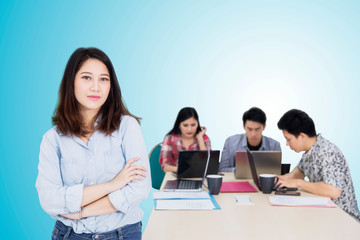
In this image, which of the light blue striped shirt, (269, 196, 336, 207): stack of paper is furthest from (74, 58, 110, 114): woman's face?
(269, 196, 336, 207): stack of paper

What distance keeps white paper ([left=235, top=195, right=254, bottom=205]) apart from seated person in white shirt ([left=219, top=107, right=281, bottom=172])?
104 cm

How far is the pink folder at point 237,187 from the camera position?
2268 mm

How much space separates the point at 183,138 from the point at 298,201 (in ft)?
5.39

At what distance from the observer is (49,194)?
127 cm

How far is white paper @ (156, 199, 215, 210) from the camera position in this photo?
1873 mm

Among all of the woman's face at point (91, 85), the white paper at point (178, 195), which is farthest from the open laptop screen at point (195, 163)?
the woman's face at point (91, 85)

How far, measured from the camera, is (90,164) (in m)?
1.31

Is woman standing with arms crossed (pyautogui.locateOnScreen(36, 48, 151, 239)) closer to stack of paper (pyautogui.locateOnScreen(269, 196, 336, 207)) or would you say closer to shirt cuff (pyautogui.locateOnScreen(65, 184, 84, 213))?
shirt cuff (pyautogui.locateOnScreen(65, 184, 84, 213))

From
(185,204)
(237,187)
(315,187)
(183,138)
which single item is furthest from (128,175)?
(183,138)

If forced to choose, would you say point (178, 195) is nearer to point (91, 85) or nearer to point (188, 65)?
point (91, 85)

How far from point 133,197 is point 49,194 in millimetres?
315

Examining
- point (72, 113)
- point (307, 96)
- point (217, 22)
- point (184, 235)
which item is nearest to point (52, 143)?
point (72, 113)

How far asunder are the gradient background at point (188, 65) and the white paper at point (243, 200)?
2.43 m

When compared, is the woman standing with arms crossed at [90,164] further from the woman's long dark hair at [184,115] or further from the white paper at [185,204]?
the woman's long dark hair at [184,115]
